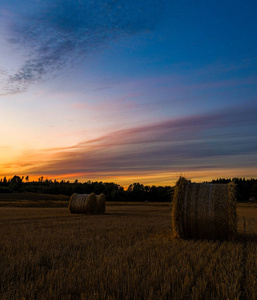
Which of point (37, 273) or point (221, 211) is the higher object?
point (221, 211)

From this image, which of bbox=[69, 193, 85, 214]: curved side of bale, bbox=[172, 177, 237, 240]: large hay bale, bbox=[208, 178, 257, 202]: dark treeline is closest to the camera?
bbox=[172, 177, 237, 240]: large hay bale

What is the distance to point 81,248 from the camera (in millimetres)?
7359

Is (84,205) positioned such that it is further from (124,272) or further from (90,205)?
(124,272)

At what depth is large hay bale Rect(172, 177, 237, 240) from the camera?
9117 millimetres

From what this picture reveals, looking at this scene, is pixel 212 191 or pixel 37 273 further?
pixel 212 191

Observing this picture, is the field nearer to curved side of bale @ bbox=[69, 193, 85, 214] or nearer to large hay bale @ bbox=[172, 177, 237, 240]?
large hay bale @ bbox=[172, 177, 237, 240]

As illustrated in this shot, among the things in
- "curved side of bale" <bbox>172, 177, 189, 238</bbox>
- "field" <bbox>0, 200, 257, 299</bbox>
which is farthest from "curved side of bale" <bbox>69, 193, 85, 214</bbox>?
"field" <bbox>0, 200, 257, 299</bbox>

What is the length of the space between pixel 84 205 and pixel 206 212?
44.0 feet

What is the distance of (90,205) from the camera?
21.5 meters

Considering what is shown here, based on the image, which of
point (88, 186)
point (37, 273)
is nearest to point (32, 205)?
point (37, 273)

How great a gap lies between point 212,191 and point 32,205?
92.5 feet

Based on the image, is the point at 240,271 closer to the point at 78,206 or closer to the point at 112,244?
the point at 112,244

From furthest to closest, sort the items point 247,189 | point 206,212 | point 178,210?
point 247,189
point 178,210
point 206,212

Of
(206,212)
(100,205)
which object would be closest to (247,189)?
(100,205)
